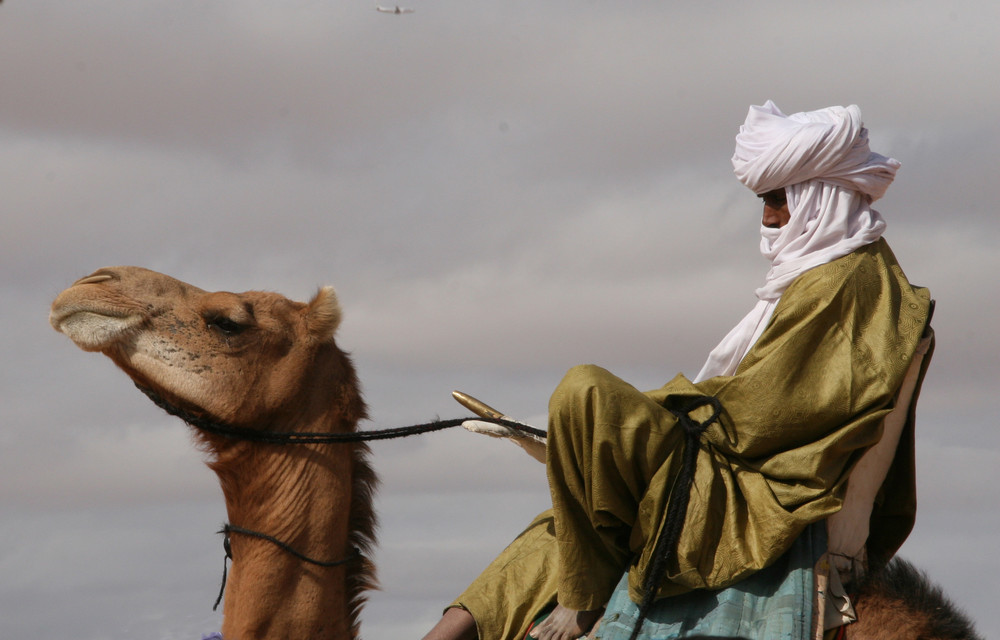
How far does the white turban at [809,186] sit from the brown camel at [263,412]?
5.98 ft

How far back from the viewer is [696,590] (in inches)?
181

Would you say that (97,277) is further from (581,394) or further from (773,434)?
(773,434)

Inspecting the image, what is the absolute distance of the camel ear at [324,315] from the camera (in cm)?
559

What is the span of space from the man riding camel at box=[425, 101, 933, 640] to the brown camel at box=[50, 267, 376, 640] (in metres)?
1.02

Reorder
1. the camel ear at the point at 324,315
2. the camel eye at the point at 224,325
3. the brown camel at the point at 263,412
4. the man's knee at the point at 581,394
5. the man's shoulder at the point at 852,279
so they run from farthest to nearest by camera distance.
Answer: the camel ear at the point at 324,315 < the camel eye at the point at 224,325 < the brown camel at the point at 263,412 < the man's shoulder at the point at 852,279 < the man's knee at the point at 581,394

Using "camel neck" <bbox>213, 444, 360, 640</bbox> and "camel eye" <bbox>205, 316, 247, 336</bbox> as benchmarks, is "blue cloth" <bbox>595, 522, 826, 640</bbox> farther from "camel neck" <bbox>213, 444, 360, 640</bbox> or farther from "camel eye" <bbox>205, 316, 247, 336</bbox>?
"camel eye" <bbox>205, 316, 247, 336</bbox>

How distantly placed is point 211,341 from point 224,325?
11 centimetres

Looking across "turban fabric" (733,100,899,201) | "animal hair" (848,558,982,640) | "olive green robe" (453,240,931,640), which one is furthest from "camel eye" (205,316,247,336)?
"animal hair" (848,558,982,640)

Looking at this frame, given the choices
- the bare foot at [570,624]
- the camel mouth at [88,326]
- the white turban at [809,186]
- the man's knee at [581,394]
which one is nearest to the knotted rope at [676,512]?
the bare foot at [570,624]

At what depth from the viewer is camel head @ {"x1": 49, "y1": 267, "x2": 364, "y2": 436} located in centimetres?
507

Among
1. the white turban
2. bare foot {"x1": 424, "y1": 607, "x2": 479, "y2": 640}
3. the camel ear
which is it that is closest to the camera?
the white turban

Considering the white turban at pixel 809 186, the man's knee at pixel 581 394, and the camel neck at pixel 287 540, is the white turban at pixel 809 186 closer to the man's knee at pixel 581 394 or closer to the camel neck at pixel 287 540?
the man's knee at pixel 581 394

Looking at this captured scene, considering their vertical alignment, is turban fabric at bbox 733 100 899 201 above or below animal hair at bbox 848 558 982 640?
above

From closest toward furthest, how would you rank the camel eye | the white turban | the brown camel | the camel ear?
the white turban, the brown camel, the camel eye, the camel ear
